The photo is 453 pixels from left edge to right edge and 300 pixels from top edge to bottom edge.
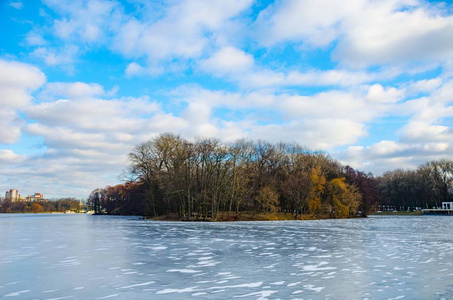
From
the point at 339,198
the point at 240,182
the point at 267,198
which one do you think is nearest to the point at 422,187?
the point at 339,198

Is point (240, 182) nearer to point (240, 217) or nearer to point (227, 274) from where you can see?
point (240, 217)

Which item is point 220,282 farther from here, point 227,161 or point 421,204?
point 421,204

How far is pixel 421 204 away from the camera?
118125mm

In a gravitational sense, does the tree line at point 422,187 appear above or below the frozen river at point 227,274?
above

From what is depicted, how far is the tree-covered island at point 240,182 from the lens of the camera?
184 feet

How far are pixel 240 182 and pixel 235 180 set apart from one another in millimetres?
1091

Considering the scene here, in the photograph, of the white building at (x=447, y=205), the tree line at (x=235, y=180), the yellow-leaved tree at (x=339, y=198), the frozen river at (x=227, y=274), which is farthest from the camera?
the white building at (x=447, y=205)

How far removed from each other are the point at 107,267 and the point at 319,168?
59.7 metres

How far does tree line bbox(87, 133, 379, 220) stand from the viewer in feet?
184

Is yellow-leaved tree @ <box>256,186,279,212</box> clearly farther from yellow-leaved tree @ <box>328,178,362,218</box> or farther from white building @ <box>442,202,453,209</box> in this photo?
white building @ <box>442,202,453,209</box>

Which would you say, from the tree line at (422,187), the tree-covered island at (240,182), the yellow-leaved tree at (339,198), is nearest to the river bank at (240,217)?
the tree-covered island at (240,182)

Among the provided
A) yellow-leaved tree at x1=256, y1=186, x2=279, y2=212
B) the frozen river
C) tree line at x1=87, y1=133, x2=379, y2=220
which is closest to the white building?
tree line at x1=87, y1=133, x2=379, y2=220

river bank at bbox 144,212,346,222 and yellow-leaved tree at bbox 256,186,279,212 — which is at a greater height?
yellow-leaved tree at bbox 256,186,279,212

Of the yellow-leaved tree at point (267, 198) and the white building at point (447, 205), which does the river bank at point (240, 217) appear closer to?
the yellow-leaved tree at point (267, 198)
